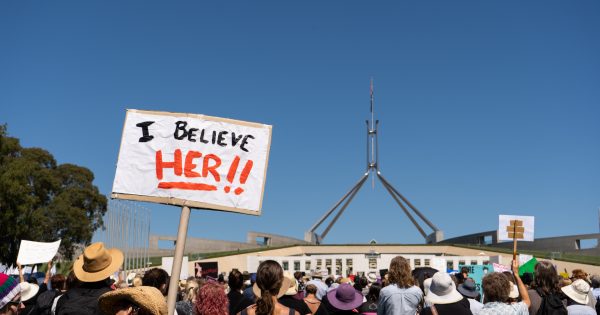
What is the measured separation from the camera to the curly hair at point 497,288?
4.29m

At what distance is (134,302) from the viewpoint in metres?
2.48

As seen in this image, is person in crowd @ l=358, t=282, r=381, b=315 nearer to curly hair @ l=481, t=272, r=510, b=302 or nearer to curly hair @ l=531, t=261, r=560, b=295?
curly hair @ l=531, t=261, r=560, b=295

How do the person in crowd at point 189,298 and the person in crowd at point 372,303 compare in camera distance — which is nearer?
the person in crowd at point 189,298

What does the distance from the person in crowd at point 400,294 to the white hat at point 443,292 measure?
0.25 metres

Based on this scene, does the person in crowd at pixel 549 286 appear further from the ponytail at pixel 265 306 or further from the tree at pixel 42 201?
the tree at pixel 42 201

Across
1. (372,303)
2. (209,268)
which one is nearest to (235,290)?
(372,303)

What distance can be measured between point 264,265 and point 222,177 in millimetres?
687

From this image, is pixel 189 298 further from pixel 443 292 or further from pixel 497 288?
pixel 497 288

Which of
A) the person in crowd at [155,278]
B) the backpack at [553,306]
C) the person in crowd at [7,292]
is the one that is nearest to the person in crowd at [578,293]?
the backpack at [553,306]

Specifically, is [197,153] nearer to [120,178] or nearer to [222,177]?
[222,177]

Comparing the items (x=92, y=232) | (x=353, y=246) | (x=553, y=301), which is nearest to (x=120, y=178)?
(x=553, y=301)

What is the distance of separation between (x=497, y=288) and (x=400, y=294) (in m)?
0.96

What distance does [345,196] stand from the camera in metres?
72.3

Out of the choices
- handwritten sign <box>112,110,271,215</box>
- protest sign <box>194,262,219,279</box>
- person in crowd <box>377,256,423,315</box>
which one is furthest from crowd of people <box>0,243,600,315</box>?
protest sign <box>194,262,219,279</box>
